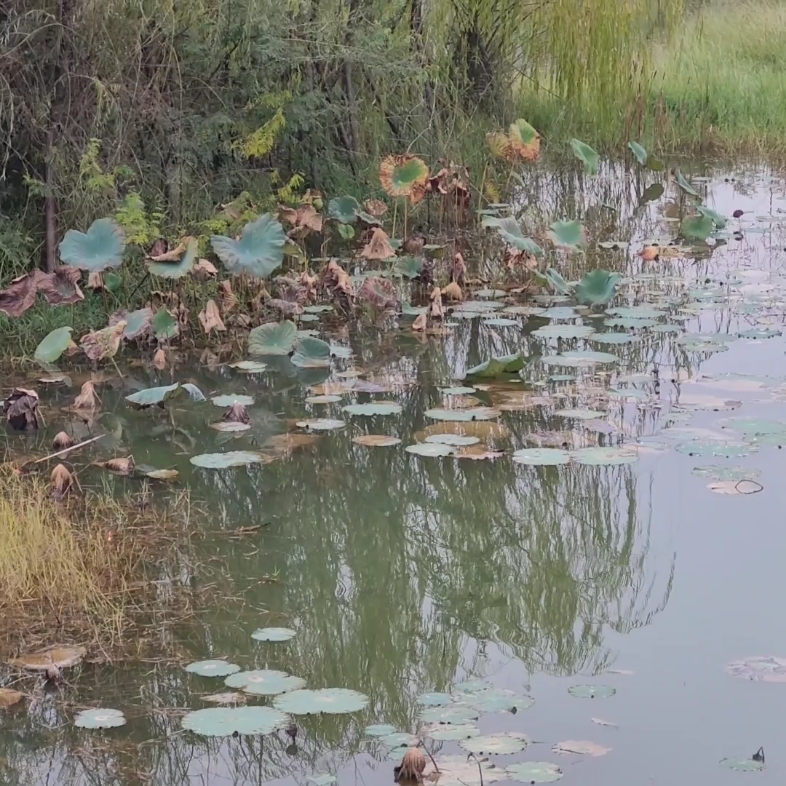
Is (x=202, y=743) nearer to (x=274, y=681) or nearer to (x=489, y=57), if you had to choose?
(x=274, y=681)

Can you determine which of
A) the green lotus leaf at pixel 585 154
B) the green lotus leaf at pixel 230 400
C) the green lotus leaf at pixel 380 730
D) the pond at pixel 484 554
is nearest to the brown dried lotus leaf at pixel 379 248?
the pond at pixel 484 554

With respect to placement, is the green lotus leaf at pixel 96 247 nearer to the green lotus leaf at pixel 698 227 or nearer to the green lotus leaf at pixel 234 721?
the green lotus leaf at pixel 234 721

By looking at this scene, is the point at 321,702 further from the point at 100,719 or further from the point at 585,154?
the point at 585,154

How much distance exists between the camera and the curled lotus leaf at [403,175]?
654 centimetres

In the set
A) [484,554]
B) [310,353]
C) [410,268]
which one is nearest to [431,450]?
[484,554]

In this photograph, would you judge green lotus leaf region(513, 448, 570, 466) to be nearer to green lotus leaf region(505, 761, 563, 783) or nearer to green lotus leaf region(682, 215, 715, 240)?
green lotus leaf region(505, 761, 563, 783)

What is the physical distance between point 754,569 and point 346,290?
2781 mm

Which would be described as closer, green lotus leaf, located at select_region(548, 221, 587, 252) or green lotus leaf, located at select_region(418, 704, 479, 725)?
green lotus leaf, located at select_region(418, 704, 479, 725)

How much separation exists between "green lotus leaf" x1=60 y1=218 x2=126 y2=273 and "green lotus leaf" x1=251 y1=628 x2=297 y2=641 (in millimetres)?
2532

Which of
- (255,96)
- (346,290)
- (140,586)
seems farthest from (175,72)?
(140,586)

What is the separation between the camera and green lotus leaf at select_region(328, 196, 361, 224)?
6539 millimetres

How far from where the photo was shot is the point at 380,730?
8.29 ft

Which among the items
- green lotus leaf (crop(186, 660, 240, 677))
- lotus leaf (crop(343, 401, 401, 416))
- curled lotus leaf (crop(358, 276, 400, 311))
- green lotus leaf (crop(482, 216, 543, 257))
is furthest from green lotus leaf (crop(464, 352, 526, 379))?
green lotus leaf (crop(186, 660, 240, 677))

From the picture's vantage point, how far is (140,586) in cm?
320
